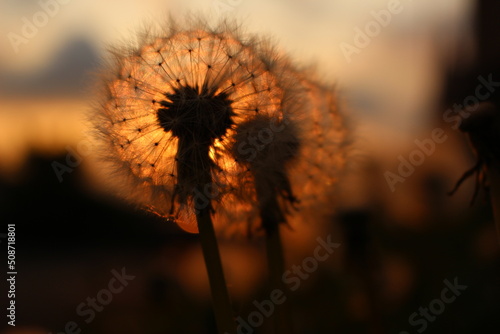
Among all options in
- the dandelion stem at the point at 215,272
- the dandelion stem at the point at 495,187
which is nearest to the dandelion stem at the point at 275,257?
the dandelion stem at the point at 215,272

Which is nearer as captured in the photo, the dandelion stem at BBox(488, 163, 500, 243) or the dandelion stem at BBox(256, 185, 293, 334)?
the dandelion stem at BBox(488, 163, 500, 243)

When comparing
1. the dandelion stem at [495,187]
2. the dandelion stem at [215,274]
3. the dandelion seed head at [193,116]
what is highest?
the dandelion seed head at [193,116]

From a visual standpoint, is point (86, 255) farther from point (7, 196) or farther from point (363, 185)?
point (363, 185)

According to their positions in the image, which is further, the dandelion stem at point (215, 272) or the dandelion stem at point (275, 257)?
the dandelion stem at point (275, 257)

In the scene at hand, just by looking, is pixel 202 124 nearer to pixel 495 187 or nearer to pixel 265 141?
pixel 265 141

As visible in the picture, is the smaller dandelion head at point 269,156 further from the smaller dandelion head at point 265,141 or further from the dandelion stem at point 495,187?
the dandelion stem at point 495,187

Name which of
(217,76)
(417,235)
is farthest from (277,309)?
(417,235)

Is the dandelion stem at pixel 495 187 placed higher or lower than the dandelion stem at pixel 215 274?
lower

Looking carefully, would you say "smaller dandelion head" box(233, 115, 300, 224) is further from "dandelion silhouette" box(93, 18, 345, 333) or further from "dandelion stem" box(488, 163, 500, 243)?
"dandelion stem" box(488, 163, 500, 243)

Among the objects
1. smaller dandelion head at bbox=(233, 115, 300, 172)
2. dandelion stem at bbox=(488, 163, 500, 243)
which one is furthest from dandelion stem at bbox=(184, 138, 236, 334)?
dandelion stem at bbox=(488, 163, 500, 243)
